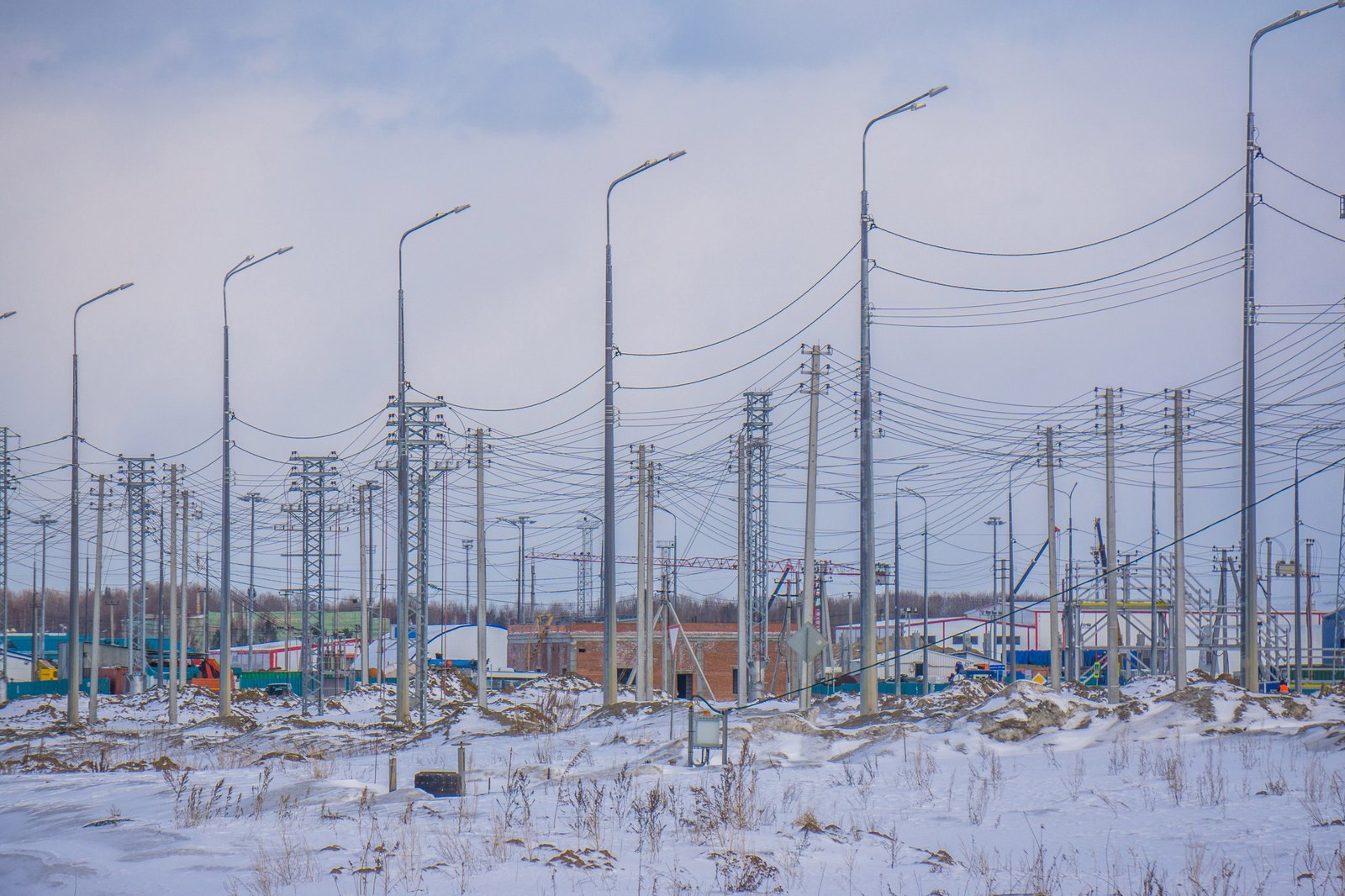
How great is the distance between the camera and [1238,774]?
678 inches

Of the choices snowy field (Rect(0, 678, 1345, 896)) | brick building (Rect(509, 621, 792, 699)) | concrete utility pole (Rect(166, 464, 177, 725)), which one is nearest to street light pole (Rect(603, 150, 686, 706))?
snowy field (Rect(0, 678, 1345, 896))

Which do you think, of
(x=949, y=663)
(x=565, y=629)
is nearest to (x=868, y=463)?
(x=565, y=629)

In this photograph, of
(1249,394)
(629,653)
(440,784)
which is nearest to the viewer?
(440,784)

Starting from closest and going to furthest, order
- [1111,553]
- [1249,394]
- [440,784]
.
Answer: [440,784] < [1249,394] < [1111,553]

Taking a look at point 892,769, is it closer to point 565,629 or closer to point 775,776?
point 775,776

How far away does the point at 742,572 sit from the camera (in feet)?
130

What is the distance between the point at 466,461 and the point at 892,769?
87.4ft

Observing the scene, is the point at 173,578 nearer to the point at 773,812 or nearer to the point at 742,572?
the point at 742,572

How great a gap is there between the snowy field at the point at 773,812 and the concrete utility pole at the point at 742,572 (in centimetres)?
1036

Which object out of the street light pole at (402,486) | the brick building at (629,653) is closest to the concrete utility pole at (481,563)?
the street light pole at (402,486)

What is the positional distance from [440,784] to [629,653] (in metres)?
64.5

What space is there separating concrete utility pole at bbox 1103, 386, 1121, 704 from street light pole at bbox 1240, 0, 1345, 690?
1201cm

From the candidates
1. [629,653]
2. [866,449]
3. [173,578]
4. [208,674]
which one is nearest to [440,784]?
[866,449]

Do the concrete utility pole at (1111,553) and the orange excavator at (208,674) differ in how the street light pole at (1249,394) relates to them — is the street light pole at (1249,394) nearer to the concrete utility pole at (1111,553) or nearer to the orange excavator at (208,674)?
the concrete utility pole at (1111,553)
